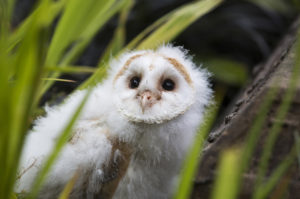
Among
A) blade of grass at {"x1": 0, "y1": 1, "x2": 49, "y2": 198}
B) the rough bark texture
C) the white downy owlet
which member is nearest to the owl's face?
the white downy owlet

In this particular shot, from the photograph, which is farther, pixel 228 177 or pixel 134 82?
pixel 134 82

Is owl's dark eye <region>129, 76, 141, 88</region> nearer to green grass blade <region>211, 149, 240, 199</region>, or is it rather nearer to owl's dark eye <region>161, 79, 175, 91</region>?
owl's dark eye <region>161, 79, 175, 91</region>

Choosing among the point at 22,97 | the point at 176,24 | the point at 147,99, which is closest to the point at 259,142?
the point at 147,99

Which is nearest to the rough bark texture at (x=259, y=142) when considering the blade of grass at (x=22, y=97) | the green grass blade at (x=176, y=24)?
the blade of grass at (x=22, y=97)

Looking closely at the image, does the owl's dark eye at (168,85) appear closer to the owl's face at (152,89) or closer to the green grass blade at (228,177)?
the owl's face at (152,89)

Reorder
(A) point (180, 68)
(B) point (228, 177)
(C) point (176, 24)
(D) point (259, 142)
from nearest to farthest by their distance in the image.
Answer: (B) point (228, 177) → (D) point (259, 142) → (A) point (180, 68) → (C) point (176, 24)

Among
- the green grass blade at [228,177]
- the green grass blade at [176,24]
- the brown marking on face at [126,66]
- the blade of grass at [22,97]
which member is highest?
the blade of grass at [22,97]

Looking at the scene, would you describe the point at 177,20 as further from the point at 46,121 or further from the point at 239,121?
the point at 239,121

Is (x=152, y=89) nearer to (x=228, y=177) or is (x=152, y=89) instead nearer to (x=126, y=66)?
(x=126, y=66)
